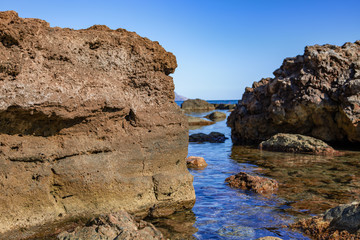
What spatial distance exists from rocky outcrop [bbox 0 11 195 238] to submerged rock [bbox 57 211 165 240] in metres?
0.69

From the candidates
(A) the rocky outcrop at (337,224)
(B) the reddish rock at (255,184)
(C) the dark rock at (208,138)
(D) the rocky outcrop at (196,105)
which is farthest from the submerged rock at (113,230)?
(D) the rocky outcrop at (196,105)

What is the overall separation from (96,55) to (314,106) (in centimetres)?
1063

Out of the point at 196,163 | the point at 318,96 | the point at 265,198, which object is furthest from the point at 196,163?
the point at 318,96

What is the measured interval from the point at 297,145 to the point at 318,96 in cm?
214

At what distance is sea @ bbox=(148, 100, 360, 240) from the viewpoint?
5.47 metres

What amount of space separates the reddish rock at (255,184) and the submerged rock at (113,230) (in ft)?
13.1

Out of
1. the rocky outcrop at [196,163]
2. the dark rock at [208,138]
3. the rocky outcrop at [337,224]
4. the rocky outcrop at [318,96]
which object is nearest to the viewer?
the rocky outcrop at [337,224]

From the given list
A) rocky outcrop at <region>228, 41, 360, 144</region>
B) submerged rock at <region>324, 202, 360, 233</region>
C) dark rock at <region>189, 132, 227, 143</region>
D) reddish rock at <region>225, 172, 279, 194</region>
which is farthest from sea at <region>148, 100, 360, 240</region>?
dark rock at <region>189, 132, 227, 143</region>

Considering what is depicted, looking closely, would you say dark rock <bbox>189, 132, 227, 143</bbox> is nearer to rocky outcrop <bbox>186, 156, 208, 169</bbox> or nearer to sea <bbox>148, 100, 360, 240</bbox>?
sea <bbox>148, 100, 360, 240</bbox>

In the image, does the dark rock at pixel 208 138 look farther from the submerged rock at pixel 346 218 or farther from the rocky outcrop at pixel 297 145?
the submerged rock at pixel 346 218

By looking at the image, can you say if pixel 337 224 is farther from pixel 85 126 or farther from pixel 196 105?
pixel 196 105

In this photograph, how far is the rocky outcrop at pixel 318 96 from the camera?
12.9 m

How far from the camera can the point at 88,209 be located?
500 cm

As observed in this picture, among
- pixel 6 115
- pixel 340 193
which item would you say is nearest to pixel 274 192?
pixel 340 193
